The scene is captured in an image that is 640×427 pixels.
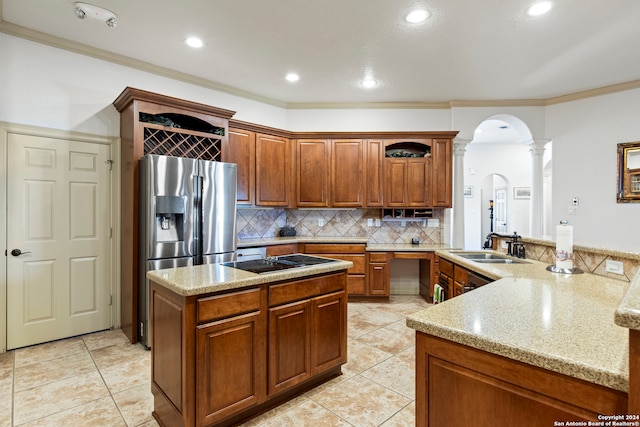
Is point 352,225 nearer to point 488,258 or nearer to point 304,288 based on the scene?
point 488,258

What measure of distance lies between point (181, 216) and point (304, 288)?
1.65 metres

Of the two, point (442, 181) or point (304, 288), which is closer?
point (304, 288)

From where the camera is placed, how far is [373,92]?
14.8 ft

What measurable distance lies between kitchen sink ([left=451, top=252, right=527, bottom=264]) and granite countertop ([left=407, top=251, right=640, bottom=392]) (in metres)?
0.69

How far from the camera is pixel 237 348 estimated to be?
72.8 inches

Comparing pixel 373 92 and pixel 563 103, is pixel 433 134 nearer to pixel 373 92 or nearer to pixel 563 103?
pixel 373 92

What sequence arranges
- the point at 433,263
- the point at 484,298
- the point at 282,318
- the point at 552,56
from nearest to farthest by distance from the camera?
the point at 484,298 < the point at 282,318 < the point at 552,56 < the point at 433,263

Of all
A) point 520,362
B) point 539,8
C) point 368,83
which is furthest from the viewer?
point 368,83

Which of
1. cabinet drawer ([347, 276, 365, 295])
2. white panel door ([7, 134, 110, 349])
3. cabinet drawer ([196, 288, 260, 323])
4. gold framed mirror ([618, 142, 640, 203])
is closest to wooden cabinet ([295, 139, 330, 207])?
cabinet drawer ([347, 276, 365, 295])

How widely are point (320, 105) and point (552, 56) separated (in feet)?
9.51

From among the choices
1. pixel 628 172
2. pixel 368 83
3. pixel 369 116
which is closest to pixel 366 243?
pixel 369 116

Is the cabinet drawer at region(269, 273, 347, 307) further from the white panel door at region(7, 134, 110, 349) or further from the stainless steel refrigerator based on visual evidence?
the white panel door at region(7, 134, 110, 349)

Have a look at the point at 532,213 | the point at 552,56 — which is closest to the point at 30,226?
the point at 552,56

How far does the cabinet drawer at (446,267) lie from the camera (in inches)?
112
